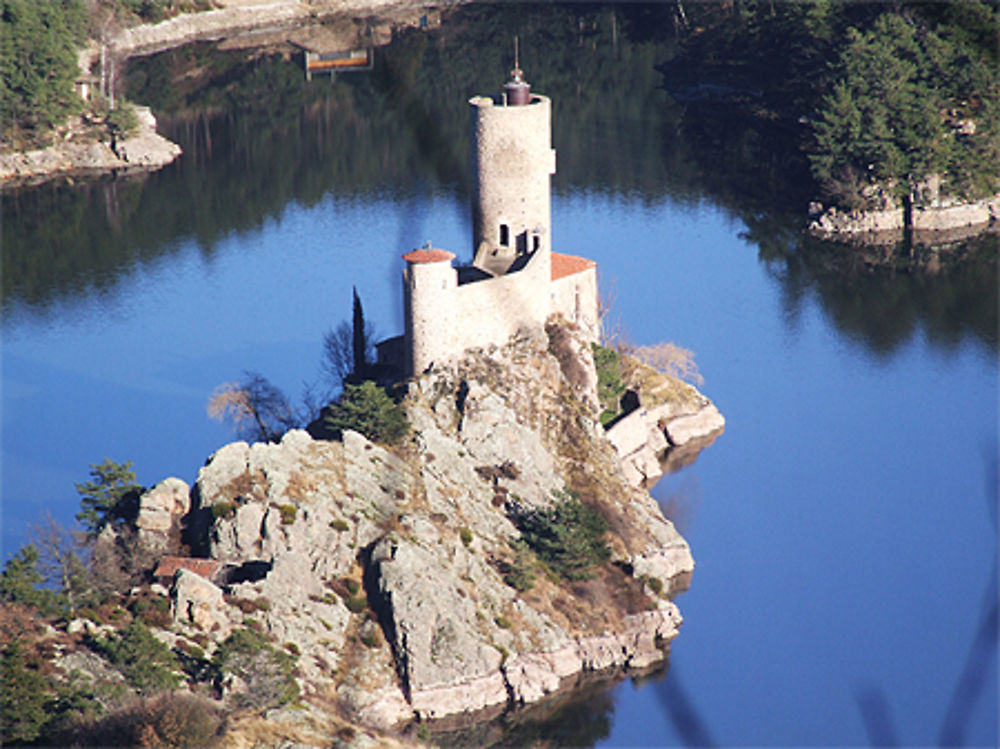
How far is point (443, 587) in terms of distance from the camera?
35.4 metres

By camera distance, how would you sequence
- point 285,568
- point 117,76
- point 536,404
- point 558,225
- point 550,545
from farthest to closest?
point 117,76 < point 558,225 < point 536,404 < point 550,545 < point 285,568

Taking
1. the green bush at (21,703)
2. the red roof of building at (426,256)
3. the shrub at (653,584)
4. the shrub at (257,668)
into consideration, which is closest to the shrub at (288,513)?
the shrub at (257,668)

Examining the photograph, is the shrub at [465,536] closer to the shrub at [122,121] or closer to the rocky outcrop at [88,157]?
the rocky outcrop at [88,157]

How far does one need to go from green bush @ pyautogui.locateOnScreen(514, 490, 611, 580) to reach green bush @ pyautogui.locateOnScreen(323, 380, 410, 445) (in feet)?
13.5

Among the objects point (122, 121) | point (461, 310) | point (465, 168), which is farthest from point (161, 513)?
point (122, 121)

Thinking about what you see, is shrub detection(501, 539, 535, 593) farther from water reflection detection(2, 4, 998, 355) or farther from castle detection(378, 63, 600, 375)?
water reflection detection(2, 4, 998, 355)

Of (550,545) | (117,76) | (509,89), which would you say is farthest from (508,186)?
(117,76)

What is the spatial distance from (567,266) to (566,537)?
9.88m

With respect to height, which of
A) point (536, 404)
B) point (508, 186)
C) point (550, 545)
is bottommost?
point (550, 545)

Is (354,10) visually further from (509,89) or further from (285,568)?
(285,568)

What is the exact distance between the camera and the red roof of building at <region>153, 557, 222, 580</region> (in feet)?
111

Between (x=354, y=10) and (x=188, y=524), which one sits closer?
(x=188, y=524)

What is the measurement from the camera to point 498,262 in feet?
140

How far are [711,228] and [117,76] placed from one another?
147ft
